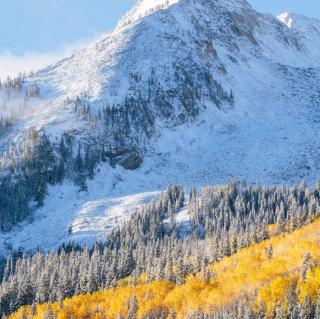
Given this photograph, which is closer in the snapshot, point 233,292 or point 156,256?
point 233,292

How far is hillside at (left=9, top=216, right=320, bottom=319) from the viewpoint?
13150 cm

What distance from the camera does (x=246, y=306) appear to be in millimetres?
131250

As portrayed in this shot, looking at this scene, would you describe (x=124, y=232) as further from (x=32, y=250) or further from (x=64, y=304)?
(x=64, y=304)

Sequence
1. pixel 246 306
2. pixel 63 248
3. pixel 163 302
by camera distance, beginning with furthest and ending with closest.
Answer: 1. pixel 63 248
2. pixel 163 302
3. pixel 246 306

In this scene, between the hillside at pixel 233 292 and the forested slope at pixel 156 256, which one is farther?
the forested slope at pixel 156 256

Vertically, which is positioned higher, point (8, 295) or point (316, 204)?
point (316, 204)

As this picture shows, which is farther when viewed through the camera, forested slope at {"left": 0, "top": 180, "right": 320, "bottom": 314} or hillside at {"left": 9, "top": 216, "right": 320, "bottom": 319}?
forested slope at {"left": 0, "top": 180, "right": 320, "bottom": 314}

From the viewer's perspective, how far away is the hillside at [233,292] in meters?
132

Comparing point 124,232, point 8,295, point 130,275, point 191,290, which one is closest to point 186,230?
point 124,232

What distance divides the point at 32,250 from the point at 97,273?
43494 millimetres

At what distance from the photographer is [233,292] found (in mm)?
144750

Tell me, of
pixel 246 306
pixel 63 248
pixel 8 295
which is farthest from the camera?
pixel 63 248

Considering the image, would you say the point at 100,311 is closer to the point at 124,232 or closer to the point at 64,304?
the point at 64,304

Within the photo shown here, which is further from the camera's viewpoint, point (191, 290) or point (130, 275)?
point (130, 275)
